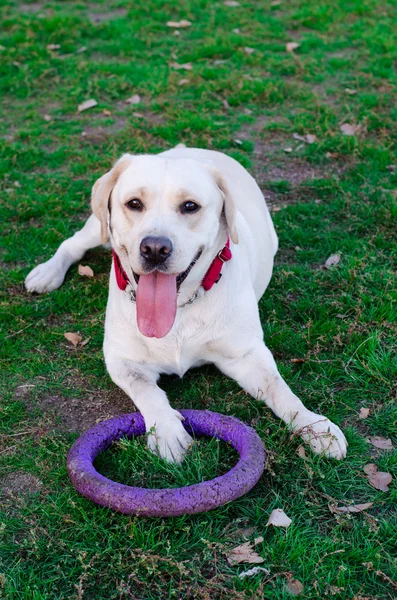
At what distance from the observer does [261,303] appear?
430cm

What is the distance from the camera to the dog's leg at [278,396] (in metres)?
3.07

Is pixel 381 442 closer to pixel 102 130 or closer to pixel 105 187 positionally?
pixel 105 187

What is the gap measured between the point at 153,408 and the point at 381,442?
1055 mm

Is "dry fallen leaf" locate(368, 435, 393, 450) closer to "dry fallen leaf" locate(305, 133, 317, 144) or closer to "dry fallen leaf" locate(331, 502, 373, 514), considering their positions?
"dry fallen leaf" locate(331, 502, 373, 514)

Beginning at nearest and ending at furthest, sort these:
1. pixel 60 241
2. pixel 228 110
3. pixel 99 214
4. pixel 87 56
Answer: pixel 99 214, pixel 60 241, pixel 228 110, pixel 87 56

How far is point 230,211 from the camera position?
3.30 metres

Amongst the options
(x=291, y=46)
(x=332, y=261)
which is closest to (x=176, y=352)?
(x=332, y=261)

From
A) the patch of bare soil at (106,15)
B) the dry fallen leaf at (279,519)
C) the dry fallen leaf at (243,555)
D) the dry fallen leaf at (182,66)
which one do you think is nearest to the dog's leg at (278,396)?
the dry fallen leaf at (279,519)

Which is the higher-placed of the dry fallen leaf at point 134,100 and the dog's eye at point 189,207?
the dog's eye at point 189,207

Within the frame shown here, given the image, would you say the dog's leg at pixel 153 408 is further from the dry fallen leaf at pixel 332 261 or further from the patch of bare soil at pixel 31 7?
the patch of bare soil at pixel 31 7

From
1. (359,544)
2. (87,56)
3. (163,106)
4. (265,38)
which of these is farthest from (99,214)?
(265,38)

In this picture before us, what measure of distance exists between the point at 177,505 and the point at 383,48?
22.7 ft

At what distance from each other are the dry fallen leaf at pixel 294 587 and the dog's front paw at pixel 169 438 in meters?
0.70

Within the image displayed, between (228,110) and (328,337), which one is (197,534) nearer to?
(328,337)
